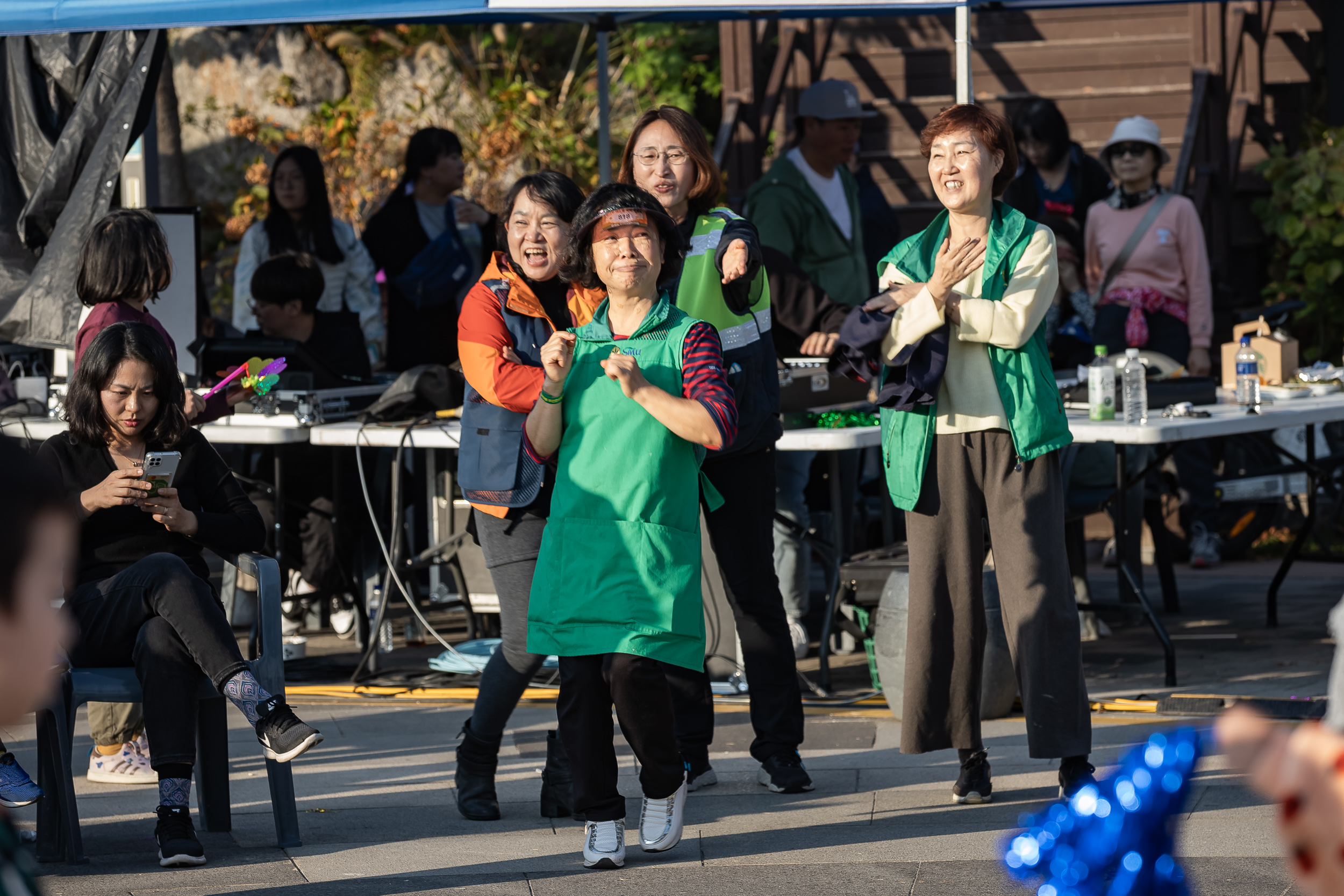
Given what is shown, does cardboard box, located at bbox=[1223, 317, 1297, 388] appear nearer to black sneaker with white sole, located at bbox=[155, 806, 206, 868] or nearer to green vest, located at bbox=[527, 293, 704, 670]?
green vest, located at bbox=[527, 293, 704, 670]

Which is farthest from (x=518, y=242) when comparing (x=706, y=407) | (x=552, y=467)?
(x=706, y=407)

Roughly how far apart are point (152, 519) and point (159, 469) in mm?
197

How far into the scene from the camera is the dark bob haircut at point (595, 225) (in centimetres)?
418

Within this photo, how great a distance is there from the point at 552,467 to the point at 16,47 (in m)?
3.66

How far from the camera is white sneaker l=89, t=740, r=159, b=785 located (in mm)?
5074

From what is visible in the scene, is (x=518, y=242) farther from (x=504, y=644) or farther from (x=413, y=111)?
(x=413, y=111)

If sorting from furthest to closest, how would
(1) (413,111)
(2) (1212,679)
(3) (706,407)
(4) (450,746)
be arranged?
(1) (413,111), (2) (1212,679), (4) (450,746), (3) (706,407)

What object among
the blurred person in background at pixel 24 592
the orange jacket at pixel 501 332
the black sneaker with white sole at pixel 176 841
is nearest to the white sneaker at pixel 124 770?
the black sneaker with white sole at pixel 176 841

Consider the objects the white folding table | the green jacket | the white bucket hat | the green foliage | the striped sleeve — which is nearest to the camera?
the striped sleeve

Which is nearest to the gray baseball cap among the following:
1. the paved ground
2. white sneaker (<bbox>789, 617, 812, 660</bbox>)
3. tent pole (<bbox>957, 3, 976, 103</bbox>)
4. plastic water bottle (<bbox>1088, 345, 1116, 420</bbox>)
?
tent pole (<bbox>957, 3, 976, 103</bbox>)

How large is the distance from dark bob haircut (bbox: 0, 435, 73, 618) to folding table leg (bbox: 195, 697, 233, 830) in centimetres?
298

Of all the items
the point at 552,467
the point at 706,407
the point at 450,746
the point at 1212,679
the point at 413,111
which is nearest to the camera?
the point at 706,407

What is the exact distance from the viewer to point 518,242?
4691 millimetres

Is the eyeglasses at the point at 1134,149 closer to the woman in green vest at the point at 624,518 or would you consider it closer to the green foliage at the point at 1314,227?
the green foliage at the point at 1314,227
